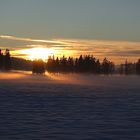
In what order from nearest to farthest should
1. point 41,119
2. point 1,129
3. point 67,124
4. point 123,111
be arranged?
1. point 1,129
2. point 67,124
3. point 41,119
4. point 123,111

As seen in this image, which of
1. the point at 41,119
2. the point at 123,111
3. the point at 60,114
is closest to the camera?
the point at 41,119

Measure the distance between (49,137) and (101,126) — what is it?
510 cm

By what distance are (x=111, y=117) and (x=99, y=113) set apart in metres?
2.75

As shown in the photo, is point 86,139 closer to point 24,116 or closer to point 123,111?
point 24,116

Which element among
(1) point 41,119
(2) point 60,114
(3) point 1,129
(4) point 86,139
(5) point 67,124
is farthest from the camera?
(2) point 60,114

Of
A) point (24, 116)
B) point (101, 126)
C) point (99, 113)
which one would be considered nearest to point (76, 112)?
point (99, 113)

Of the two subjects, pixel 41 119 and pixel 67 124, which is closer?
pixel 67 124

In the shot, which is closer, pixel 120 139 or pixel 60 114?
pixel 120 139

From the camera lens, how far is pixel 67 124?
33.5m

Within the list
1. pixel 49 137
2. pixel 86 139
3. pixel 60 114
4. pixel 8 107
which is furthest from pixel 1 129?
pixel 8 107

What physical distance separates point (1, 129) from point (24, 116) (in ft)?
21.2

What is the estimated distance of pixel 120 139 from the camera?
28.4 meters

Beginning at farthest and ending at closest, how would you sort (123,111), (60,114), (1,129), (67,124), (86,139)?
(123,111) → (60,114) → (67,124) → (1,129) → (86,139)

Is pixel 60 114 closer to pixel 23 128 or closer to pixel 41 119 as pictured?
pixel 41 119
